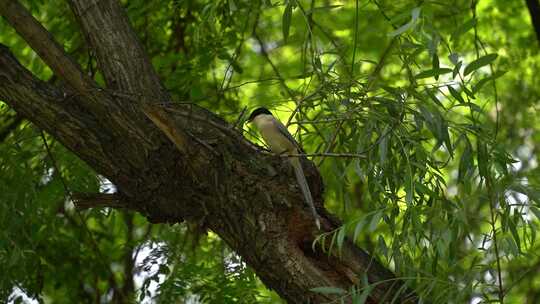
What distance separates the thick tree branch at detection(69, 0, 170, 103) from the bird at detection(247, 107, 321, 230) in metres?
0.68

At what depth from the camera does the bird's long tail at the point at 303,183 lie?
12.8ft

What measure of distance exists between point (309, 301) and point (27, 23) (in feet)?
5.86

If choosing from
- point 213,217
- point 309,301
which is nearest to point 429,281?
point 309,301

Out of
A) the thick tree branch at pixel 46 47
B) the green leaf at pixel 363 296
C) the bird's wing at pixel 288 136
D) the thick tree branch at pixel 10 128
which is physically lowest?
the green leaf at pixel 363 296

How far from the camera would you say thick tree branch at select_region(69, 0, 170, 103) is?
4.11 metres

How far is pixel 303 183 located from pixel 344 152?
1.92 feet

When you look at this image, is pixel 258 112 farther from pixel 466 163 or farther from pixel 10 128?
pixel 10 128

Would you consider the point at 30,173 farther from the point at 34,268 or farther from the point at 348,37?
the point at 348,37

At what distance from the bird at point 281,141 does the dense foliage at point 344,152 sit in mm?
105

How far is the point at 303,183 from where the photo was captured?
156 inches

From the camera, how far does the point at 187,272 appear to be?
16.4ft

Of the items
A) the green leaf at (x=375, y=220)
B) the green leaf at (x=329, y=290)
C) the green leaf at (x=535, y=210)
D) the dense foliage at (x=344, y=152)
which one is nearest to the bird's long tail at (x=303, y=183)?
the dense foliage at (x=344, y=152)

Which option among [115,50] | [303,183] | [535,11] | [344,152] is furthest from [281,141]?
[535,11]

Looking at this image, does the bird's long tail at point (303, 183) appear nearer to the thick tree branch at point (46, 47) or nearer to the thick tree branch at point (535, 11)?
the thick tree branch at point (46, 47)
